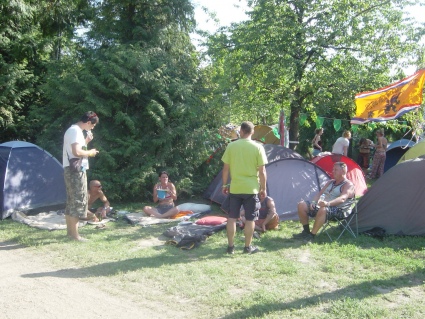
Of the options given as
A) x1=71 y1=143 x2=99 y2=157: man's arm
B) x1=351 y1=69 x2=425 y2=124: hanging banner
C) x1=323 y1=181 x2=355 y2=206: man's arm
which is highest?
x1=351 y1=69 x2=425 y2=124: hanging banner

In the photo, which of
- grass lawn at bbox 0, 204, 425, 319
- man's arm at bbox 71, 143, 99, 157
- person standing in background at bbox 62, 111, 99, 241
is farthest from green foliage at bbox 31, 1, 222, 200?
man's arm at bbox 71, 143, 99, 157

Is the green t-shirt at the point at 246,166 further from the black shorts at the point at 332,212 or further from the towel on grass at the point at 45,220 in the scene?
the towel on grass at the point at 45,220

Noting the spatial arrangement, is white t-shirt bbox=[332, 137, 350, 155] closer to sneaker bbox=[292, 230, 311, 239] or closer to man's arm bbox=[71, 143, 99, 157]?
sneaker bbox=[292, 230, 311, 239]

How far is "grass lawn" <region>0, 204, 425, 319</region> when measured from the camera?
4.16m

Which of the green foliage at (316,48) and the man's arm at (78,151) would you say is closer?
the man's arm at (78,151)

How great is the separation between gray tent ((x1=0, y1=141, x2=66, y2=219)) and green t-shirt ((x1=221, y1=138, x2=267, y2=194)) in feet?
15.0

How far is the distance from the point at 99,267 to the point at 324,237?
10.8 ft

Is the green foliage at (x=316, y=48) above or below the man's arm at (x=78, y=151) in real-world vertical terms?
above

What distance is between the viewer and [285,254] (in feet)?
19.5

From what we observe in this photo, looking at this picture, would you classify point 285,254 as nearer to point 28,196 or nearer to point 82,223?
point 82,223

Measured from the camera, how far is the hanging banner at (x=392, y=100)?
24.2ft

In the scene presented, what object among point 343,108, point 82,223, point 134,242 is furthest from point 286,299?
point 343,108

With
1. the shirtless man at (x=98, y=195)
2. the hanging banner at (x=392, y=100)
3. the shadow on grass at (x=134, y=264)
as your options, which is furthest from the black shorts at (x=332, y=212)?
the shirtless man at (x=98, y=195)

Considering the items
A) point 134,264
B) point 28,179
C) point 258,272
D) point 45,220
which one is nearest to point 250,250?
point 258,272
